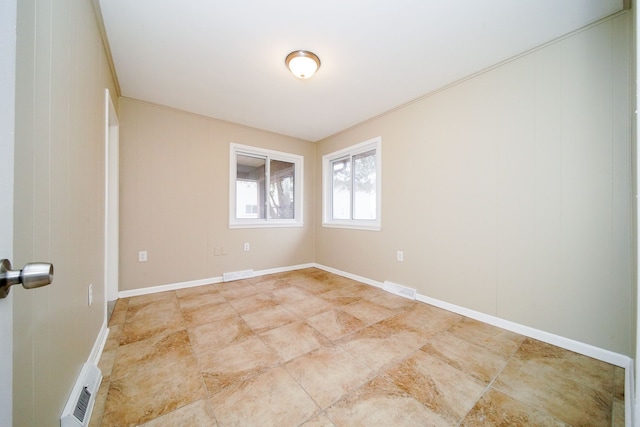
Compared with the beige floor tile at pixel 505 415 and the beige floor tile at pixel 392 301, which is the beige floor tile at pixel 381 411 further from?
the beige floor tile at pixel 392 301

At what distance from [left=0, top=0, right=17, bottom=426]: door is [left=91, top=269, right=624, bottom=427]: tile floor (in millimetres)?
1039

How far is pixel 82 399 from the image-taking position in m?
1.16

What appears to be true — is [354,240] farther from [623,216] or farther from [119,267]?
[119,267]

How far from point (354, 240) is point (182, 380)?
263 cm

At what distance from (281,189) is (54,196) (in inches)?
125

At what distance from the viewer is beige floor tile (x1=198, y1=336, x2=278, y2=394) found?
1409mm

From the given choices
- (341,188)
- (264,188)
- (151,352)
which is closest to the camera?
(151,352)

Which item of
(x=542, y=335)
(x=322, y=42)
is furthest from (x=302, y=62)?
(x=542, y=335)

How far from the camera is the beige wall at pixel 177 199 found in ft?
9.07

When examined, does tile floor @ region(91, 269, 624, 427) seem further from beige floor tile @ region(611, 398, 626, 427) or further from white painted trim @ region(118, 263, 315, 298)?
white painted trim @ region(118, 263, 315, 298)

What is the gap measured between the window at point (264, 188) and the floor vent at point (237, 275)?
2.32 feet

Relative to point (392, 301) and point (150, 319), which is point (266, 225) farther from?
point (392, 301)

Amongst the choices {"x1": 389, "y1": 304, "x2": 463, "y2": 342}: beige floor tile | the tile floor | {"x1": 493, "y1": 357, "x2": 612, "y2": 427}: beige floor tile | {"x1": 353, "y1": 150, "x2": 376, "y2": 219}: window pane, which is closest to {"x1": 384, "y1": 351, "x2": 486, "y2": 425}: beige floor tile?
the tile floor

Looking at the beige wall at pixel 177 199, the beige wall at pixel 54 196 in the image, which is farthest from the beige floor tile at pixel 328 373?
the beige wall at pixel 177 199
